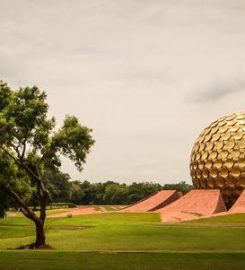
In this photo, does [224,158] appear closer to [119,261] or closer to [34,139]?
[34,139]

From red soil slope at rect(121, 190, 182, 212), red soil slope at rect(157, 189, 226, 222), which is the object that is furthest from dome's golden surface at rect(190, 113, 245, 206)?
red soil slope at rect(121, 190, 182, 212)

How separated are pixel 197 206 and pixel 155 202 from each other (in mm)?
8819

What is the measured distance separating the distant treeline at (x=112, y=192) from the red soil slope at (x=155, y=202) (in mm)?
29264

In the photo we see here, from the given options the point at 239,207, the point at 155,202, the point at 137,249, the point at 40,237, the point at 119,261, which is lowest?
the point at 137,249

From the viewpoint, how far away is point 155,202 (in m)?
54.2

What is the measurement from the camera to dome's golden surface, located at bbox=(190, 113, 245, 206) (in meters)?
47.9

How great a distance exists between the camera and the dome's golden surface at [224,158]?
47875mm

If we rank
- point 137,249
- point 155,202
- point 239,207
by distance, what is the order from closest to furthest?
point 137,249
point 239,207
point 155,202

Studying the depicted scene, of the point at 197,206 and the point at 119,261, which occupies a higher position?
the point at 197,206

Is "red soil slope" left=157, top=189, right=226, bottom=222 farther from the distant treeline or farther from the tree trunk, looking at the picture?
the distant treeline

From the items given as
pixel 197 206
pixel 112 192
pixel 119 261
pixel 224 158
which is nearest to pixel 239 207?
pixel 197 206

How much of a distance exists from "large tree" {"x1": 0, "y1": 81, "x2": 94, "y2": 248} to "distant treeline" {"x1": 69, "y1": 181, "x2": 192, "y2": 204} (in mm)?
61922

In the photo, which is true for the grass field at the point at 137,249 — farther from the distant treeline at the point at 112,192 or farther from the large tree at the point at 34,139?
the distant treeline at the point at 112,192

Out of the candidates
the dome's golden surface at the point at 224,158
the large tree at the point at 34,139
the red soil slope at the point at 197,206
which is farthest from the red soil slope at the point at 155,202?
the large tree at the point at 34,139
